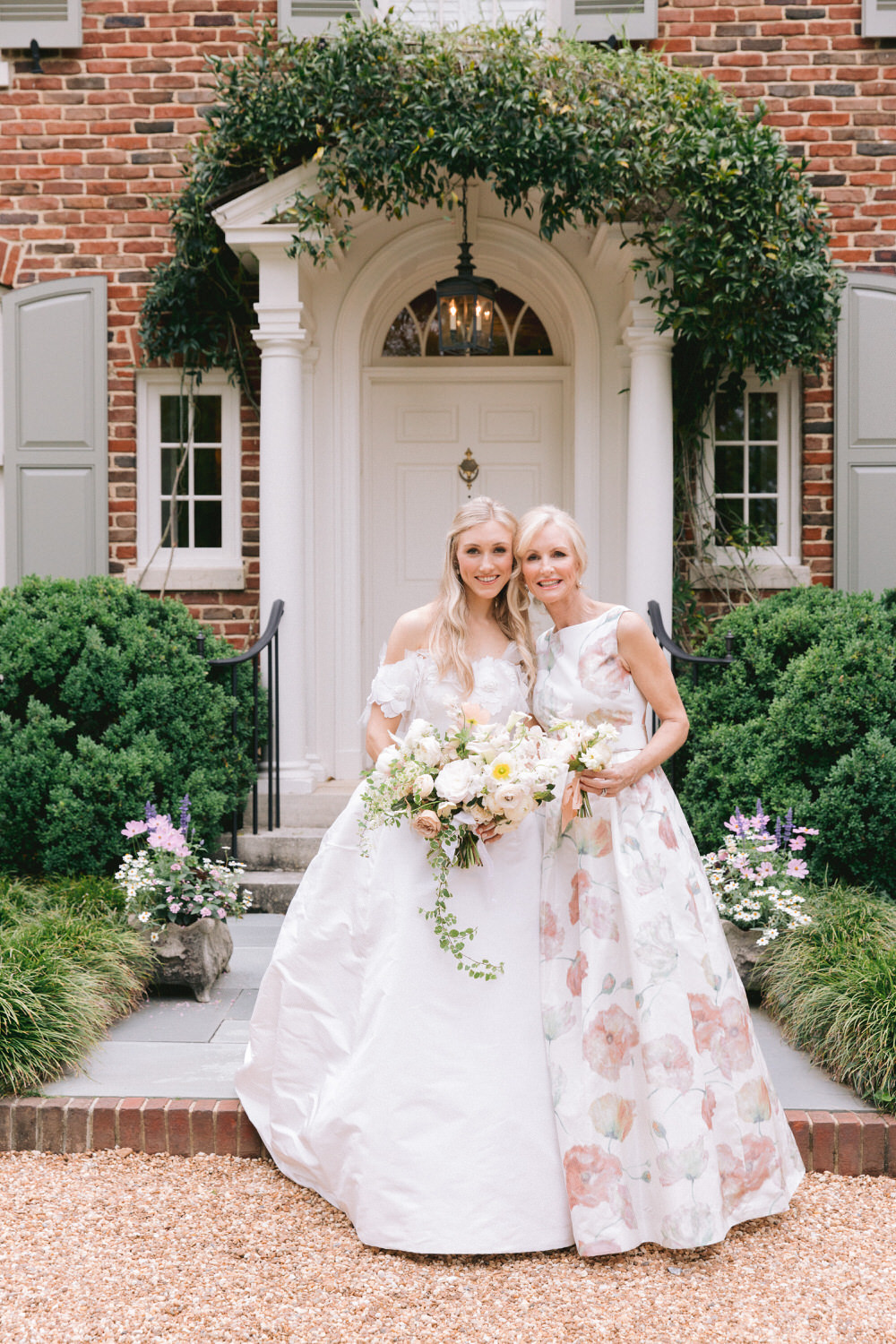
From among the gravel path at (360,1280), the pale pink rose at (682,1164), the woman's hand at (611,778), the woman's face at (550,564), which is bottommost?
the gravel path at (360,1280)

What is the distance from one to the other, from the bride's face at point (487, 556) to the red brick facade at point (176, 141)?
353cm

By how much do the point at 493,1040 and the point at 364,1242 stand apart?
21.4 inches

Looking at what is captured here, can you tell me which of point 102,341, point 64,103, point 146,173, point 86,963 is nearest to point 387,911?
point 86,963

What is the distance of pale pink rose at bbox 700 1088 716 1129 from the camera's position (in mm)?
2502

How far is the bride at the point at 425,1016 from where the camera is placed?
2434 millimetres

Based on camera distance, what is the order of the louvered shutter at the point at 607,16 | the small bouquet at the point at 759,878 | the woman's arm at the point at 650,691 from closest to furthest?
1. the woman's arm at the point at 650,691
2. the small bouquet at the point at 759,878
3. the louvered shutter at the point at 607,16

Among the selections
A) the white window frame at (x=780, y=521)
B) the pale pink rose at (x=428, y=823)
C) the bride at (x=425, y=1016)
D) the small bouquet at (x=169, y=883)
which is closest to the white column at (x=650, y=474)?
the white window frame at (x=780, y=521)

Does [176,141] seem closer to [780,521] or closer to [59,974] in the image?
[780,521]

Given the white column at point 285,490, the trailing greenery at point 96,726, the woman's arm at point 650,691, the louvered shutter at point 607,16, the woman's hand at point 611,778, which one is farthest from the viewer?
the louvered shutter at point 607,16

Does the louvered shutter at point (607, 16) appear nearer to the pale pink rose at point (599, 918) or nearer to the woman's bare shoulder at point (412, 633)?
the woman's bare shoulder at point (412, 633)

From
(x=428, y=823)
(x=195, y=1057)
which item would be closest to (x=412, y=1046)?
(x=428, y=823)

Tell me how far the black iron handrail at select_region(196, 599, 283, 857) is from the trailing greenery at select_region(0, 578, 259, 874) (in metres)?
0.13

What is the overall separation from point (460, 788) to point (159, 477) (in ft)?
14.5

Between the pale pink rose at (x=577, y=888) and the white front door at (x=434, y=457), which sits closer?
the pale pink rose at (x=577, y=888)
